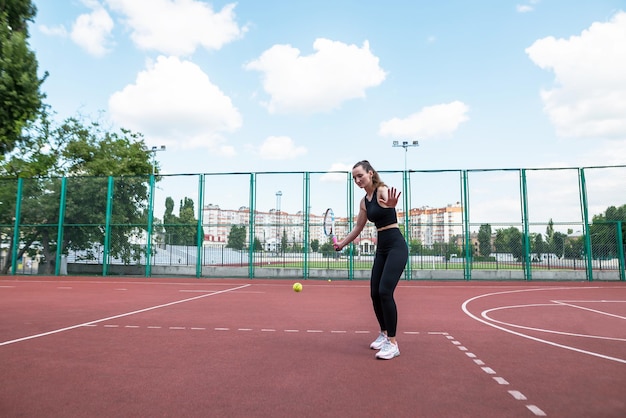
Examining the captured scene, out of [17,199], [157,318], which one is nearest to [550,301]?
[157,318]

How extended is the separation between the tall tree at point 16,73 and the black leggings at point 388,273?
11.9ft

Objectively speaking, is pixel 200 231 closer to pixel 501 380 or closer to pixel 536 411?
pixel 501 380

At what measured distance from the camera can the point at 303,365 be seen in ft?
12.8

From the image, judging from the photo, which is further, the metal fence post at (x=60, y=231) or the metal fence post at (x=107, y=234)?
the metal fence post at (x=60, y=231)

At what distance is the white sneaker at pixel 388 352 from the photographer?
13.4 ft

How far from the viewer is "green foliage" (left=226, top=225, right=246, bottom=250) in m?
19.4

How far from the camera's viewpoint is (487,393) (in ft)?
10.2

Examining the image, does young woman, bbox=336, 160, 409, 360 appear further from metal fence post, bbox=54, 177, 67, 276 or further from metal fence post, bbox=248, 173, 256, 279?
metal fence post, bbox=54, 177, 67, 276

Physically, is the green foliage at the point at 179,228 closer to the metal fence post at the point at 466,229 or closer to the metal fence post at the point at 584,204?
the metal fence post at the point at 466,229

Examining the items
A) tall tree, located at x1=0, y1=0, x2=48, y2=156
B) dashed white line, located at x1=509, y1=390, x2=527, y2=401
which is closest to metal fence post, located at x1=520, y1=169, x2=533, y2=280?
dashed white line, located at x1=509, y1=390, x2=527, y2=401

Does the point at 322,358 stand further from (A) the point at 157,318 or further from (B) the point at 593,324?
(B) the point at 593,324

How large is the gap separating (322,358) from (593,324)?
15.6 feet

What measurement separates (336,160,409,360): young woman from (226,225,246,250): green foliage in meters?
15.1

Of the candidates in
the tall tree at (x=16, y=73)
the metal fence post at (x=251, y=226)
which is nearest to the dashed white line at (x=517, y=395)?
the tall tree at (x=16, y=73)
